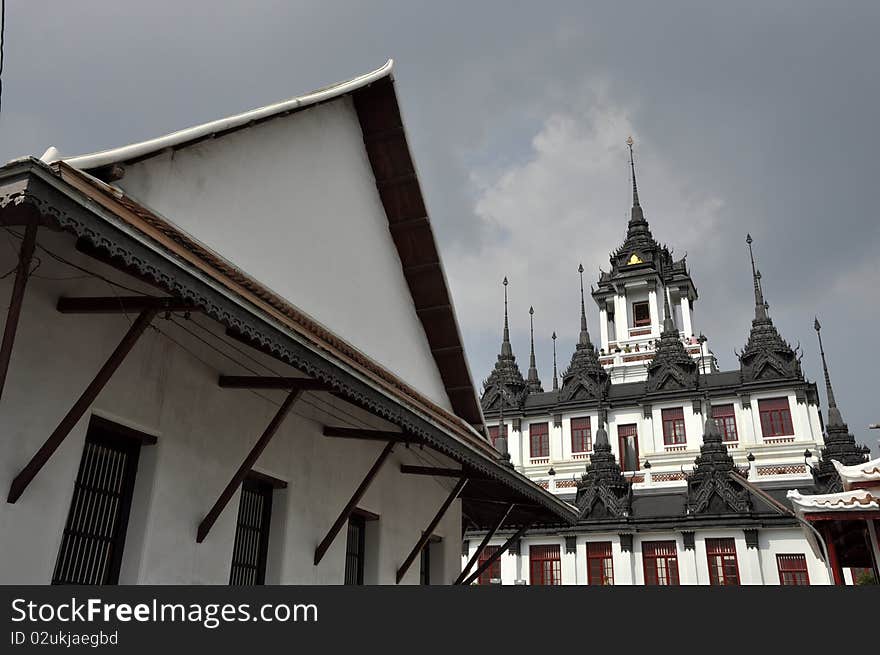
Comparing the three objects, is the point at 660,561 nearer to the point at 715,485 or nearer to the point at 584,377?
the point at 715,485

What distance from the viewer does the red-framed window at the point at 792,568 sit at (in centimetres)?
2769

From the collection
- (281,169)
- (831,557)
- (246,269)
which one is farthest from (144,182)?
(831,557)

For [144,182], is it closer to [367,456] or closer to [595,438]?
[367,456]

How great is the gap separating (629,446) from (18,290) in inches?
1357

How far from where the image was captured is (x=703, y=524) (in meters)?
29.5

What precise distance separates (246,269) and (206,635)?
532 cm

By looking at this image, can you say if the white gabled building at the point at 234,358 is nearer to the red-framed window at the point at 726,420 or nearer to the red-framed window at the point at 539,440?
the red-framed window at the point at 726,420

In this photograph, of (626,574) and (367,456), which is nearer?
(367,456)

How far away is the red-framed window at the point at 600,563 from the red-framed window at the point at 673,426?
23.2 feet

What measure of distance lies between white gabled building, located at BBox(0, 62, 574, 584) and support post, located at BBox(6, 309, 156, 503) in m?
0.02

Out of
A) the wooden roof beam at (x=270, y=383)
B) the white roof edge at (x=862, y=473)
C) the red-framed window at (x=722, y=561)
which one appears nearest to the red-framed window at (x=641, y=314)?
the red-framed window at (x=722, y=561)

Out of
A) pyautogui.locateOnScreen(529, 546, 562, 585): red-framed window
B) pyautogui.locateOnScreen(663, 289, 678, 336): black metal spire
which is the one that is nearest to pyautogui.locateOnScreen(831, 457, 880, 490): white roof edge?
pyautogui.locateOnScreen(529, 546, 562, 585): red-framed window

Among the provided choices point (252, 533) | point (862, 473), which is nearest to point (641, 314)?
point (862, 473)

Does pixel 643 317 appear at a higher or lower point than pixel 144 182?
higher
